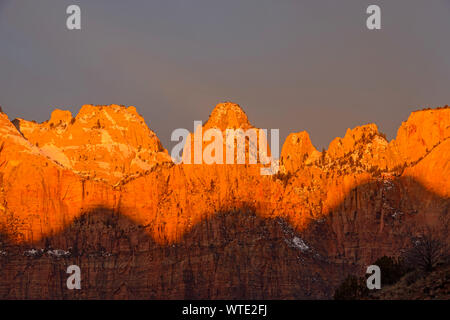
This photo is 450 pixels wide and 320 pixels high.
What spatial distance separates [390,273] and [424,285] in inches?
1018

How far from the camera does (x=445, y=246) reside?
7205 inches

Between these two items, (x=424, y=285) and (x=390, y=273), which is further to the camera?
(x=390, y=273)
